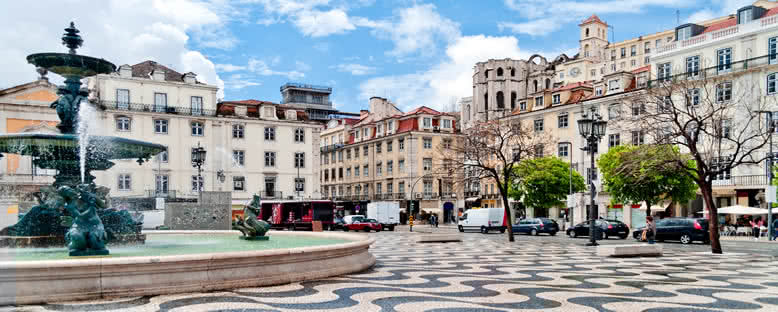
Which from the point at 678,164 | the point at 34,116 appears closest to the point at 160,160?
the point at 34,116

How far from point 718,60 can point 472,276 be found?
3879cm

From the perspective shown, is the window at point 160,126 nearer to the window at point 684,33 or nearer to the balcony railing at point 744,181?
the window at point 684,33

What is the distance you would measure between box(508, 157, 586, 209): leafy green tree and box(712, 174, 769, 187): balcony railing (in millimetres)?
10497

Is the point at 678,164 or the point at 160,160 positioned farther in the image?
the point at 160,160

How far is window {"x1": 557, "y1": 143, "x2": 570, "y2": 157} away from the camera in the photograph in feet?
179

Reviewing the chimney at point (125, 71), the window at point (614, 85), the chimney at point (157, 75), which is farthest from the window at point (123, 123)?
the window at point (614, 85)

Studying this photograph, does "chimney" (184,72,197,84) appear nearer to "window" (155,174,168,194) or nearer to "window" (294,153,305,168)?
"window" (155,174,168,194)

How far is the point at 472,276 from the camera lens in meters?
11.9

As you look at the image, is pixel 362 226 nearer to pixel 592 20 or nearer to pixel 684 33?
pixel 684 33

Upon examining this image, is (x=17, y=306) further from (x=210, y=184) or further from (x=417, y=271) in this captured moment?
(x=210, y=184)

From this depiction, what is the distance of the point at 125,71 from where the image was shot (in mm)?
50562

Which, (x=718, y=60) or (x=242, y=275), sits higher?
(x=718, y=60)

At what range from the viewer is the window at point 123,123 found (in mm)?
49219

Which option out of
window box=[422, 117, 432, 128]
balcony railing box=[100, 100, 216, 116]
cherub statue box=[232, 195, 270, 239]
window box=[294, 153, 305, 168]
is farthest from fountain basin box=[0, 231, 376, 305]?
window box=[422, 117, 432, 128]
